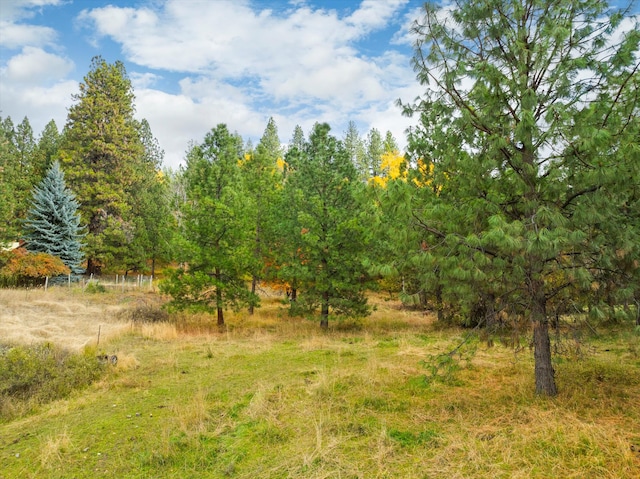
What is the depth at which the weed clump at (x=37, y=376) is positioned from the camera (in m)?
6.86

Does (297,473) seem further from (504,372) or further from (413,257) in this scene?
(504,372)

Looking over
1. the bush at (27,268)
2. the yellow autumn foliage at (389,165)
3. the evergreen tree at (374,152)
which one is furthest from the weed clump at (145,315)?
the evergreen tree at (374,152)

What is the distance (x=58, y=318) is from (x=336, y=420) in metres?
14.2

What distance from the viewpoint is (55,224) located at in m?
26.2

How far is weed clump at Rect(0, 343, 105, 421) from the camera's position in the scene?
22.5 feet

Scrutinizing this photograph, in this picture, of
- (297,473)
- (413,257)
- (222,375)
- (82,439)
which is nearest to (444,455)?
(297,473)

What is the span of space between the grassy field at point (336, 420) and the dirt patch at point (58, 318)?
42.8 inches

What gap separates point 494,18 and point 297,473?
695 cm

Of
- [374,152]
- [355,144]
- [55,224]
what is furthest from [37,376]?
[355,144]

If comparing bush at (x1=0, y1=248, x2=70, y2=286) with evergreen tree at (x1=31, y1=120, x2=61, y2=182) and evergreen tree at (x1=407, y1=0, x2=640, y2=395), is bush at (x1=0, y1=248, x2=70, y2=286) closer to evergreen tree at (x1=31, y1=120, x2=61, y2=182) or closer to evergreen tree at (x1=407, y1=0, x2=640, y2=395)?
evergreen tree at (x1=31, y1=120, x2=61, y2=182)

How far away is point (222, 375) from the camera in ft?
28.5

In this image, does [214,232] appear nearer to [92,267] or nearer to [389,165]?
[92,267]

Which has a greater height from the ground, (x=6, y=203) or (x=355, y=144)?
(x=355, y=144)

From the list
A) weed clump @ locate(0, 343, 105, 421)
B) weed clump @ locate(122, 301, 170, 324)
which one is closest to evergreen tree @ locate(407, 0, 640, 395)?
weed clump @ locate(0, 343, 105, 421)
